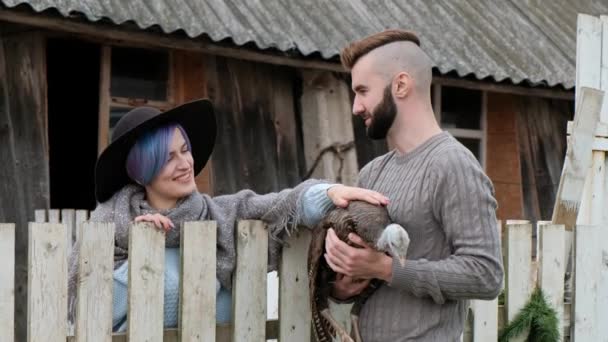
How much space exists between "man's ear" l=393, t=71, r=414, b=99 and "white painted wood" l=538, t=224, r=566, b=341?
1.39m

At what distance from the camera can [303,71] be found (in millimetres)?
9039

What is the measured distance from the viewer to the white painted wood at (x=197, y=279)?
11.4 feet

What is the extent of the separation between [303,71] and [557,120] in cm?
Result: 365

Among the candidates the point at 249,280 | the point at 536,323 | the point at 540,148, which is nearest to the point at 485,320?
the point at 536,323

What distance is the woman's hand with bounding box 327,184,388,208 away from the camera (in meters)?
3.09

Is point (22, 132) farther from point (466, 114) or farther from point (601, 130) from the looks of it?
point (466, 114)

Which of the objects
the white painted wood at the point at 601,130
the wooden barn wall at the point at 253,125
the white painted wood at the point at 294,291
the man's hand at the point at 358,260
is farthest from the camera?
the wooden barn wall at the point at 253,125

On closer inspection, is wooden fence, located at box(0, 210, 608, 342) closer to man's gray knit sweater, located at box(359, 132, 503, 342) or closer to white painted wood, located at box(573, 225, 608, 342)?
white painted wood, located at box(573, 225, 608, 342)

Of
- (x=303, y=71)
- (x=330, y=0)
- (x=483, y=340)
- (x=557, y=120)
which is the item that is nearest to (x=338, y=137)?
(x=303, y=71)

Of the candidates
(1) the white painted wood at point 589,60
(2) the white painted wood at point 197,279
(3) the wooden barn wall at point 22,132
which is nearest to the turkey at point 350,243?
(2) the white painted wood at point 197,279

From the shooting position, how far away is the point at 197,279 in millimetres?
3523

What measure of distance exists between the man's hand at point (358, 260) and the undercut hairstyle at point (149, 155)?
714mm

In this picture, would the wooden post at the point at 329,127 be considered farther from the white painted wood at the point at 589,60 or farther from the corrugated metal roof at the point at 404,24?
the white painted wood at the point at 589,60

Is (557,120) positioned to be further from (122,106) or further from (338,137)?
(122,106)
